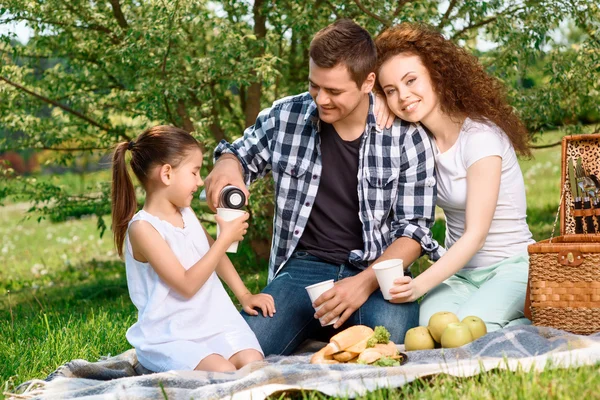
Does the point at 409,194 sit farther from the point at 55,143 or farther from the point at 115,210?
the point at 55,143

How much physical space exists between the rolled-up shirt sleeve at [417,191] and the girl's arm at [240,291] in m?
0.66

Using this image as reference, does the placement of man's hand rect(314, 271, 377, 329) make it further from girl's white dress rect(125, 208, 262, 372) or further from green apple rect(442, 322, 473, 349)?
green apple rect(442, 322, 473, 349)

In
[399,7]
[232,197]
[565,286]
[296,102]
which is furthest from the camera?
[399,7]

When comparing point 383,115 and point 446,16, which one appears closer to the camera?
point 383,115

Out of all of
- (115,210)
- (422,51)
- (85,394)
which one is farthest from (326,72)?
(85,394)

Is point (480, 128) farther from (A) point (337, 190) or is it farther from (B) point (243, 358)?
(B) point (243, 358)

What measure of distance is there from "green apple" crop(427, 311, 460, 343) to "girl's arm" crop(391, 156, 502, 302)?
20 centimetres

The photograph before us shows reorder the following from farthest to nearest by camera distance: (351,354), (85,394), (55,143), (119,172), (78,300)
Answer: (55,143), (78,300), (119,172), (351,354), (85,394)

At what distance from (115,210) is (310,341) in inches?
44.5

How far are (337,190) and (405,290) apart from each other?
644mm

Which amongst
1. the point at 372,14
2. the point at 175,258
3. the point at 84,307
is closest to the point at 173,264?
the point at 175,258

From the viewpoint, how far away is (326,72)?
3576 mm

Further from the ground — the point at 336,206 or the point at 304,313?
the point at 336,206

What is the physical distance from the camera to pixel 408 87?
377cm
